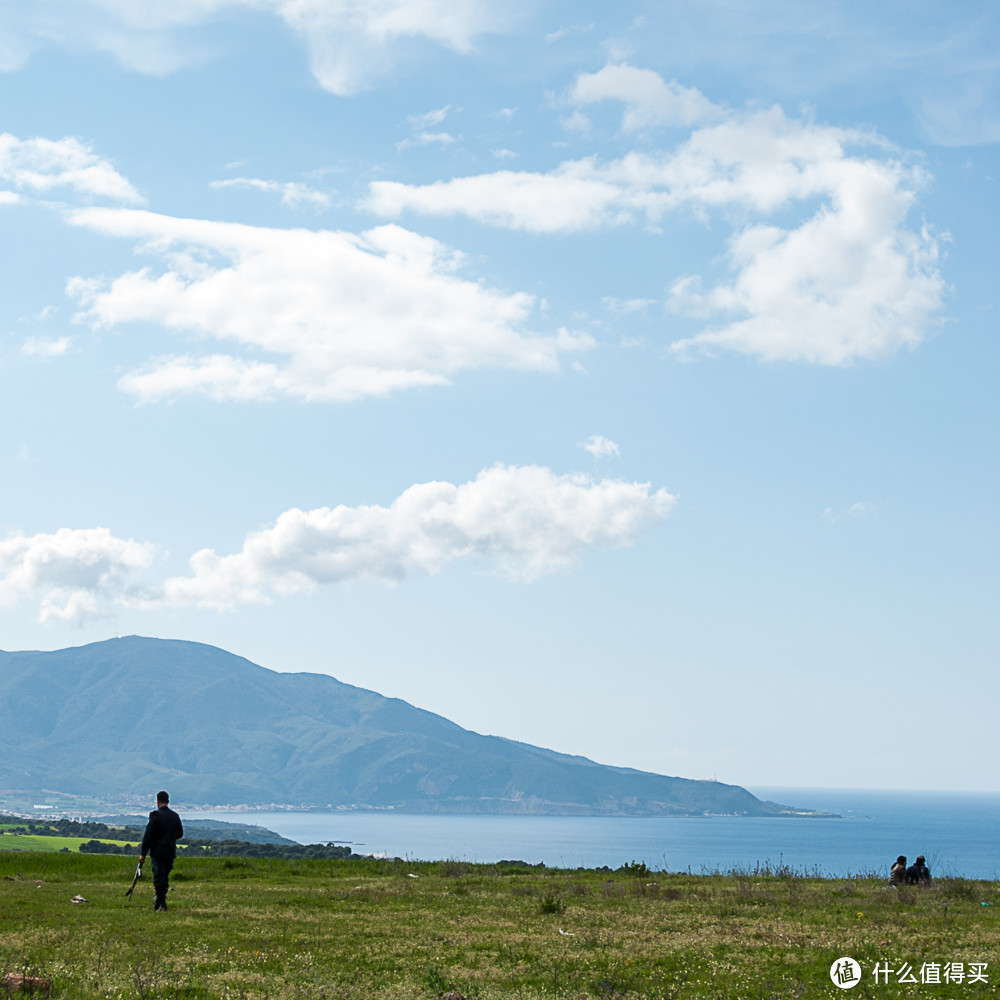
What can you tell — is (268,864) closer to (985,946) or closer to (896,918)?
(896,918)

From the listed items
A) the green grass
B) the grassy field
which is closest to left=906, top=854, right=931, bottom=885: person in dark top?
the grassy field

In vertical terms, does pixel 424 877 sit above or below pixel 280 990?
below

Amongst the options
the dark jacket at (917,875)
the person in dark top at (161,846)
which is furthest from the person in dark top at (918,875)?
the person in dark top at (161,846)

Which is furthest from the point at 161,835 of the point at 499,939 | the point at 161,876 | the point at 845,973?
the point at 845,973

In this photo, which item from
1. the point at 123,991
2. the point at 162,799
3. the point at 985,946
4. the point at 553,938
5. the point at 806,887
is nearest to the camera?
the point at 123,991

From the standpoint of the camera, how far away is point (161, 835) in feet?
67.5

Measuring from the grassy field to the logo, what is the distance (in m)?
0.16

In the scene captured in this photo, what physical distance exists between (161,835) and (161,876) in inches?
33.7

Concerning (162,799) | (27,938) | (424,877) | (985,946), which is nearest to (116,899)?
(162,799)

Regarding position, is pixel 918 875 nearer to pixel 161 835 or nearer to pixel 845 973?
pixel 845 973

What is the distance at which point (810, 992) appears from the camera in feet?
41.0

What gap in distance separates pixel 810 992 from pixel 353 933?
330 inches

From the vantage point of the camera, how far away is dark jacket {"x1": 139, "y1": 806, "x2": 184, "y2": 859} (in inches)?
808

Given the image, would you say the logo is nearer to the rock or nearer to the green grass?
the rock
